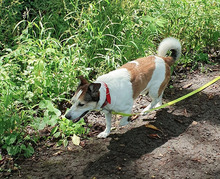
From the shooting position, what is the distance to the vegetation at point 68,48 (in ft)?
12.0

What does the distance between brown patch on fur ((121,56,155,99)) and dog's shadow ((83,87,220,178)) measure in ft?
1.72

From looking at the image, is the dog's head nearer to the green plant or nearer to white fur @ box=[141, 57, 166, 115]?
the green plant

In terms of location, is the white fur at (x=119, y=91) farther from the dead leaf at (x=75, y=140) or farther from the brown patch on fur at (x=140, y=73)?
the dead leaf at (x=75, y=140)

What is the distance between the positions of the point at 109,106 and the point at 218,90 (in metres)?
2.03

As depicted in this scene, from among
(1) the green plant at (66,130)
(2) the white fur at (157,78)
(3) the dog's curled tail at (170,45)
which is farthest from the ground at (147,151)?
(3) the dog's curled tail at (170,45)

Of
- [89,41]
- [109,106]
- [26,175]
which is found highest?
[89,41]

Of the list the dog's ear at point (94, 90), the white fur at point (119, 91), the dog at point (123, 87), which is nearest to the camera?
the dog's ear at point (94, 90)

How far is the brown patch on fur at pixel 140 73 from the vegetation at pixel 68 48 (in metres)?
0.62

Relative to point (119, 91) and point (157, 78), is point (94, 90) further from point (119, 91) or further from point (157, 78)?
point (157, 78)

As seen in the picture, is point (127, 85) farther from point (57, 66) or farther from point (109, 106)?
point (57, 66)

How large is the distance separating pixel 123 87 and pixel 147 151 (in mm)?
808

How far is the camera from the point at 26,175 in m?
3.28

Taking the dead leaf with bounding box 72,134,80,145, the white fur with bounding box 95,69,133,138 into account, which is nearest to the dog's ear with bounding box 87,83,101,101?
the white fur with bounding box 95,69,133,138

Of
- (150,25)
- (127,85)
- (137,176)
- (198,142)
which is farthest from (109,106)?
(150,25)
